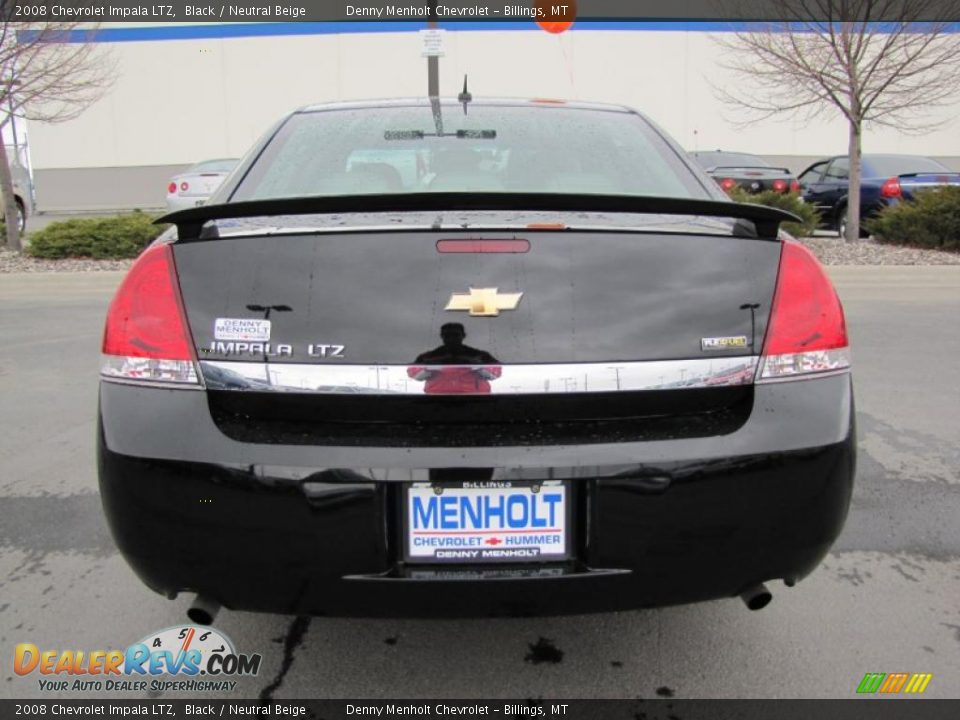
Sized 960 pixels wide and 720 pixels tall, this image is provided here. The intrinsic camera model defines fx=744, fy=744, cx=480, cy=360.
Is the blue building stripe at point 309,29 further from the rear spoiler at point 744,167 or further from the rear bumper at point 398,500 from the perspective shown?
the rear bumper at point 398,500

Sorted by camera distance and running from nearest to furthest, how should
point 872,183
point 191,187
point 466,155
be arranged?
point 466,155 < point 191,187 < point 872,183

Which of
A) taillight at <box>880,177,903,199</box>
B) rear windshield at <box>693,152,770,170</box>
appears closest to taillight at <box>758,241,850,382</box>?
taillight at <box>880,177,903,199</box>

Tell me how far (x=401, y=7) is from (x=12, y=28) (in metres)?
11.1

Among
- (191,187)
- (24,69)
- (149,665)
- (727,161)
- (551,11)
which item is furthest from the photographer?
(551,11)

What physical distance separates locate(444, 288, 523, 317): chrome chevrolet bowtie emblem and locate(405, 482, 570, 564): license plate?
0.39 m

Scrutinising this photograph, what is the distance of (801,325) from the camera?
1753mm

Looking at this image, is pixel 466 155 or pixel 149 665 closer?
pixel 149 665

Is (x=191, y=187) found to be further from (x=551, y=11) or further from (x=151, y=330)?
(x=151, y=330)

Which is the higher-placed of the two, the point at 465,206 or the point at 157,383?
the point at 465,206

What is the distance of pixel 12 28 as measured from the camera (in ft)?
32.7

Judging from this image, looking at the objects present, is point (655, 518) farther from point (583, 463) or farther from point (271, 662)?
point (271, 662)

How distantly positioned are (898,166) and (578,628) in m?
13.1

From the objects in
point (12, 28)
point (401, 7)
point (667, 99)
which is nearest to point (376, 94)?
point (401, 7)

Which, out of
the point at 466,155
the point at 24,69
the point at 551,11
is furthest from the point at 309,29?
the point at 466,155
